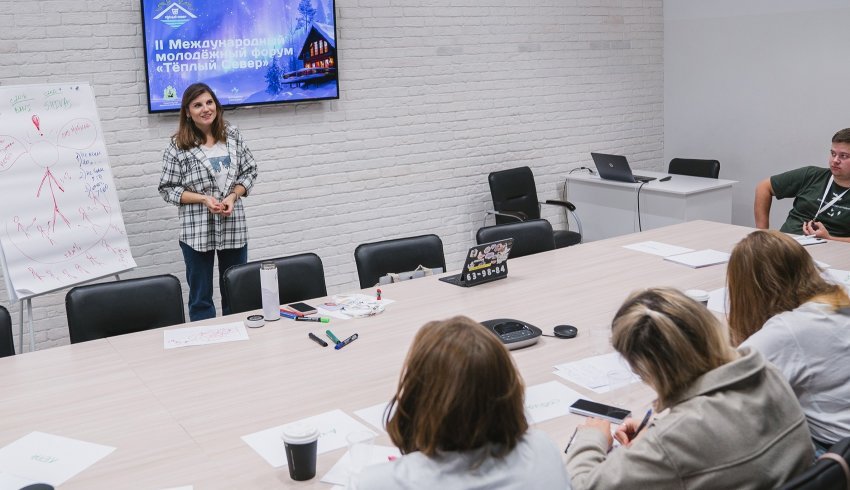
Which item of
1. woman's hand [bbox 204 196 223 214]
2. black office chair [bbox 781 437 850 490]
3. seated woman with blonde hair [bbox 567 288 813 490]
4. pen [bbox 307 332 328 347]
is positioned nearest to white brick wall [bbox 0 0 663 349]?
woman's hand [bbox 204 196 223 214]

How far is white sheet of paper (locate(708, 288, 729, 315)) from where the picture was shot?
3.13 m

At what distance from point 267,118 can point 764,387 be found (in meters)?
4.22

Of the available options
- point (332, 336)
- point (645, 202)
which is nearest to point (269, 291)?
point (332, 336)

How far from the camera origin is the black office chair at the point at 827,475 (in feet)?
5.27

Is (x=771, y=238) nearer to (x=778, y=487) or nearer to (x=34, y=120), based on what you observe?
(x=778, y=487)

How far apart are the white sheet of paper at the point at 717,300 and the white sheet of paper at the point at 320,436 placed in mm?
1563

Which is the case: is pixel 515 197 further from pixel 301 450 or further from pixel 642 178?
pixel 301 450

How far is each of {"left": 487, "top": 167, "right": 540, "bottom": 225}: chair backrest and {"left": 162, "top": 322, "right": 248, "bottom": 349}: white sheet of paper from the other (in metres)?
3.34

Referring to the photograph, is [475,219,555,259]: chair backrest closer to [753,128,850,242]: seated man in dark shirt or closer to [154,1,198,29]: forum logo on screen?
[753,128,850,242]: seated man in dark shirt

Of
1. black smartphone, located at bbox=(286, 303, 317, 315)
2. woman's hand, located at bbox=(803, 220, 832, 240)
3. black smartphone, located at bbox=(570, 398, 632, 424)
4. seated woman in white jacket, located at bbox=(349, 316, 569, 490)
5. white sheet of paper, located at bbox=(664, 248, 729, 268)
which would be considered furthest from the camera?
woman's hand, located at bbox=(803, 220, 832, 240)

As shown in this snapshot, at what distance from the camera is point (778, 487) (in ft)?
5.36

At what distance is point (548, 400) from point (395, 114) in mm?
3816

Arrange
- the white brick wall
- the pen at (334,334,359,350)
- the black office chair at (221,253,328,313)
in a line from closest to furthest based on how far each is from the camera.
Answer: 1. the pen at (334,334,359,350)
2. the black office chair at (221,253,328,313)
3. the white brick wall

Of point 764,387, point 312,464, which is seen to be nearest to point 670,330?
point 764,387
